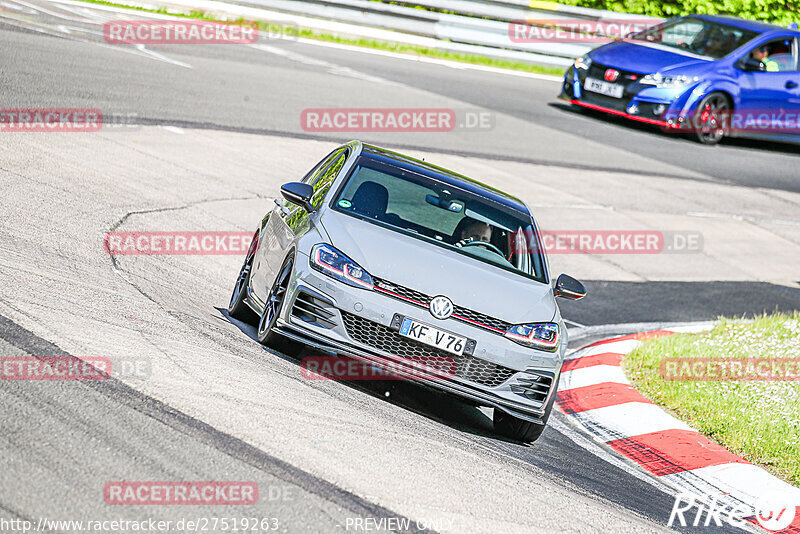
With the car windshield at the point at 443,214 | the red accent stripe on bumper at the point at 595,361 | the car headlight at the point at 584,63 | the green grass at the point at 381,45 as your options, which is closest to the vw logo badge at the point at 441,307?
the car windshield at the point at 443,214

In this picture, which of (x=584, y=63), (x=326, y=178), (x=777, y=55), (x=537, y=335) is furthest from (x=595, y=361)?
(x=777, y=55)

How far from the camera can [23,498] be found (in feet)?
13.6

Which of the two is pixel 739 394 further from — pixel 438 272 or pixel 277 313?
pixel 277 313

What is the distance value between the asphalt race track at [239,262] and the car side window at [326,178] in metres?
1.04

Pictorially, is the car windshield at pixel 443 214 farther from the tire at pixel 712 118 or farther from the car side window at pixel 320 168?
the tire at pixel 712 118

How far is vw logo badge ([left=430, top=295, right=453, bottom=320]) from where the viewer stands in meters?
6.56

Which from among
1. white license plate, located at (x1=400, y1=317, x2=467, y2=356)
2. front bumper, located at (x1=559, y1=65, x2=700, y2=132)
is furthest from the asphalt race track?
front bumper, located at (x1=559, y1=65, x2=700, y2=132)

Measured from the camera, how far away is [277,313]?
684 cm

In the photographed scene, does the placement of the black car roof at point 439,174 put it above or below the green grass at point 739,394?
above

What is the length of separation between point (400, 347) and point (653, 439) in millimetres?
2342

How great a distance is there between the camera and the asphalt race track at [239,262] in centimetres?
491

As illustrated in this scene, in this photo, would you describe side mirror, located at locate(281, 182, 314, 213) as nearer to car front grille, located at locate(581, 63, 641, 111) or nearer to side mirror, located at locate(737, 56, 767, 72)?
car front grille, located at locate(581, 63, 641, 111)

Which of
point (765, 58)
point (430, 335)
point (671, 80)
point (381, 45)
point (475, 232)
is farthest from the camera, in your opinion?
point (381, 45)

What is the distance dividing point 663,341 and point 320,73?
10124 mm
